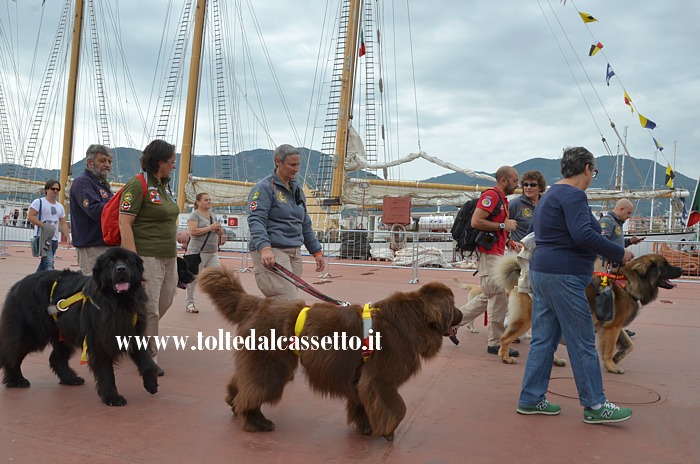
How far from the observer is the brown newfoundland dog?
3.09 meters

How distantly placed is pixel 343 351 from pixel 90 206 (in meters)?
2.86

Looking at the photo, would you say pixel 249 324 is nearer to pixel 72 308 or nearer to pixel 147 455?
pixel 147 455

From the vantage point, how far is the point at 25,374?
448cm

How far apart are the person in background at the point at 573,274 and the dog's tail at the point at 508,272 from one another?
1438 millimetres

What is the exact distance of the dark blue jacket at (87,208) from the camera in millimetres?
4586

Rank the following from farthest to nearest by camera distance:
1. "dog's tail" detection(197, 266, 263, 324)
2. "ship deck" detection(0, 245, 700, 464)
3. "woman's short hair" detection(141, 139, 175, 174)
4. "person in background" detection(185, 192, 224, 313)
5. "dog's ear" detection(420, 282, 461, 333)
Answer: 1. "person in background" detection(185, 192, 224, 313)
2. "woman's short hair" detection(141, 139, 175, 174)
3. "dog's tail" detection(197, 266, 263, 324)
4. "dog's ear" detection(420, 282, 461, 333)
5. "ship deck" detection(0, 245, 700, 464)

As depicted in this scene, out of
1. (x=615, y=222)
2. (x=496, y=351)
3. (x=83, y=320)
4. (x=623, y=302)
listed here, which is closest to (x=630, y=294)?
(x=623, y=302)

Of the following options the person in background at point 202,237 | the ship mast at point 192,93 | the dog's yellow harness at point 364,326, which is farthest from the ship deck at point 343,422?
the ship mast at point 192,93

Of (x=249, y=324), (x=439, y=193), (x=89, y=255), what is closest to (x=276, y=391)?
(x=249, y=324)

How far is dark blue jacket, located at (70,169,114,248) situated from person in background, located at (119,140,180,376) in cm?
53

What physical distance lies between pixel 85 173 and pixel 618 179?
129ft

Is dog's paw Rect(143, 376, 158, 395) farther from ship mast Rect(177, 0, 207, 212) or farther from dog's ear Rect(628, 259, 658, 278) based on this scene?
ship mast Rect(177, 0, 207, 212)

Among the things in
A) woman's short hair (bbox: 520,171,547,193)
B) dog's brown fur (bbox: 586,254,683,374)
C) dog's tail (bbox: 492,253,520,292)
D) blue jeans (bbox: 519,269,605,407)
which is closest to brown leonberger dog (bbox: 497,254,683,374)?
dog's brown fur (bbox: 586,254,683,374)

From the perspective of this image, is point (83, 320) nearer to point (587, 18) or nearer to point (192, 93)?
point (587, 18)
